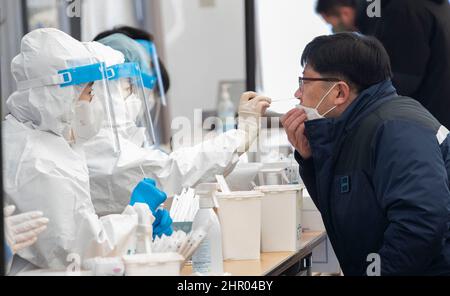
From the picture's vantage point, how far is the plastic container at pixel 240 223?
2.41m

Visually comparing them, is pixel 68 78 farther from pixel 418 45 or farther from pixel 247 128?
pixel 418 45

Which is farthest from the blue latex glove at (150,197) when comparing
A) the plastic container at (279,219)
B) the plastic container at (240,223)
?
the plastic container at (279,219)

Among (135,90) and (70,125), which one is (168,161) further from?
(70,125)

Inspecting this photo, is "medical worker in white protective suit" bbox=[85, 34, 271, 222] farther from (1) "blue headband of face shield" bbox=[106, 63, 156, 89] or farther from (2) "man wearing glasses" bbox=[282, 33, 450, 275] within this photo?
(2) "man wearing glasses" bbox=[282, 33, 450, 275]

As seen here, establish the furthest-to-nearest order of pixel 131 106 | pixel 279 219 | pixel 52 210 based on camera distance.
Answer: pixel 131 106 < pixel 279 219 < pixel 52 210

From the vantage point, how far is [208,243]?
220cm

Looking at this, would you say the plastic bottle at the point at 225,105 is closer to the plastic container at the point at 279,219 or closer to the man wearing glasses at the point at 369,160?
the plastic container at the point at 279,219

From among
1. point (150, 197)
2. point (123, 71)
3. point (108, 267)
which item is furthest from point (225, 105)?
point (108, 267)

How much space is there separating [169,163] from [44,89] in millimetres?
739

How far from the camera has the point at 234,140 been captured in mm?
2932

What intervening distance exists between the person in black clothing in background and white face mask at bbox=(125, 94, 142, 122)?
89 centimetres

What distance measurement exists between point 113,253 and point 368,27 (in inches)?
72.4
